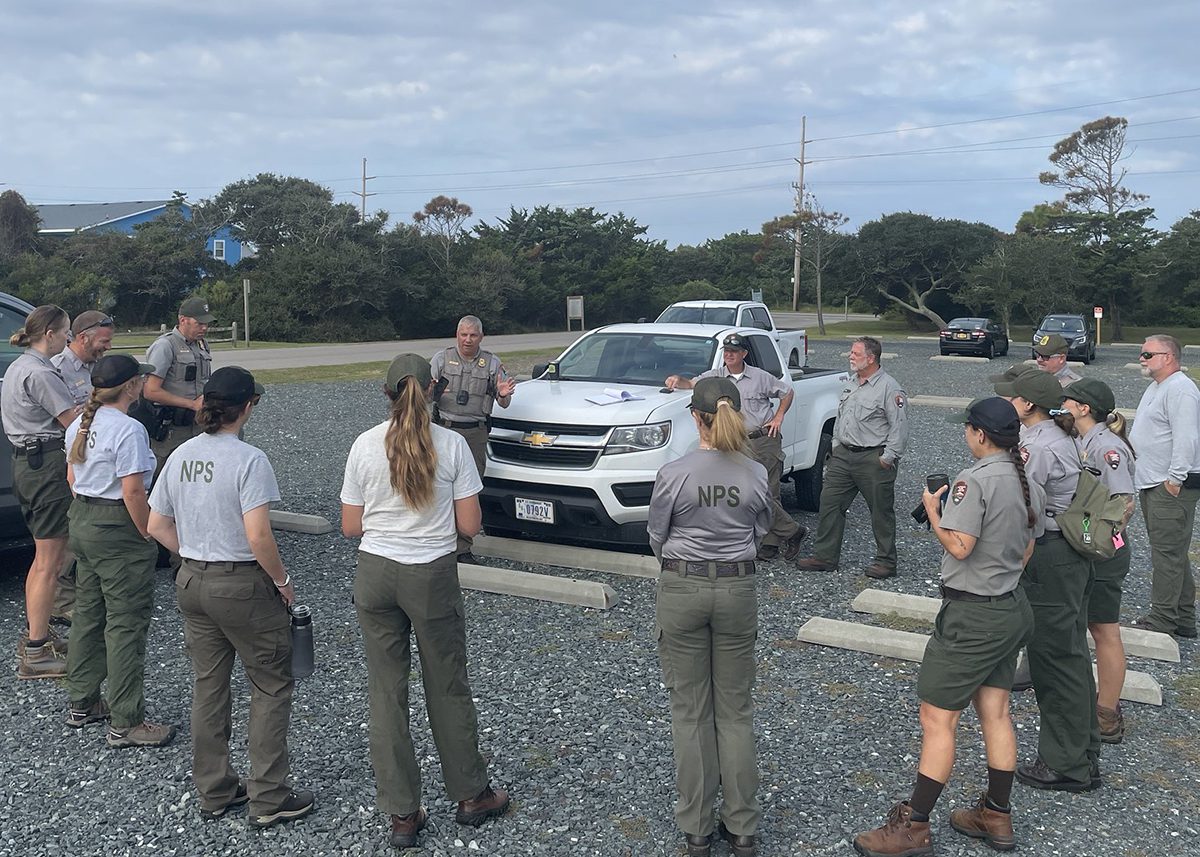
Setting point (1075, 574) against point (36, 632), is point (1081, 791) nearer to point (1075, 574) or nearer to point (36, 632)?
point (1075, 574)

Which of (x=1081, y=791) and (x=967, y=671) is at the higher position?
(x=967, y=671)

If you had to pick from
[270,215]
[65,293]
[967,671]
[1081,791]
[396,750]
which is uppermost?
[270,215]

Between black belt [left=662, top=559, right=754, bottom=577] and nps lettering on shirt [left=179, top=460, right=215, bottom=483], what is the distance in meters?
1.83

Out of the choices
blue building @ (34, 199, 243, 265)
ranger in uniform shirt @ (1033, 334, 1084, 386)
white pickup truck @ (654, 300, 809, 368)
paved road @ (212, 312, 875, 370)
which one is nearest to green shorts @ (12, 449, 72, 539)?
ranger in uniform shirt @ (1033, 334, 1084, 386)

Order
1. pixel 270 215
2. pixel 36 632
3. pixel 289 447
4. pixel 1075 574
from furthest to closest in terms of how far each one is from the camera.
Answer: pixel 270 215 → pixel 289 447 → pixel 36 632 → pixel 1075 574

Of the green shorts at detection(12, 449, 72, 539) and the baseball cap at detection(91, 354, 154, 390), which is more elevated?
the baseball cap at detection(91, 354, 154, 390)

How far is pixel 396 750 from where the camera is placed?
3770 millimetres

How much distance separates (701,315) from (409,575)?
16.4 meters

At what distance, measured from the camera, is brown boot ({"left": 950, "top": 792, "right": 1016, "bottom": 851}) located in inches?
151

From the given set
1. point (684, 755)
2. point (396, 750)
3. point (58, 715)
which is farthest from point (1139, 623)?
point (58, 715)

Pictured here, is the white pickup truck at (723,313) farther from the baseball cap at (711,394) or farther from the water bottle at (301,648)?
the water bottle at (301,648)

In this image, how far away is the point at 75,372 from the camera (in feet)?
19.1

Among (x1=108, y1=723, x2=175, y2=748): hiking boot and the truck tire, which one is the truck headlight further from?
(x1=108, y1=723, x2=175, y2=748): hiking boot

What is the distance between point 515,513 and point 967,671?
409 centimetres
